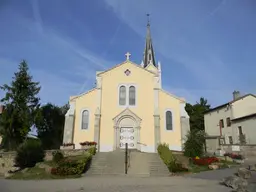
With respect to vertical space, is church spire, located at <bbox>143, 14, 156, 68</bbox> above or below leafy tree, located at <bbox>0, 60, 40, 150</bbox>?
above

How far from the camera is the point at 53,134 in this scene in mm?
33750

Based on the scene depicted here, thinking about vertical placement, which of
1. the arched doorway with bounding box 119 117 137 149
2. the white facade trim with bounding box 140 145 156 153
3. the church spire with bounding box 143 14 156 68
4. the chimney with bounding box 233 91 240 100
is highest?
the church spire with bounding box 143 14 156 68

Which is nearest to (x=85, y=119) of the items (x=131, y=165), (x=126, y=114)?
(x=126, y=114)

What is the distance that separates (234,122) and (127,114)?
15126 mm

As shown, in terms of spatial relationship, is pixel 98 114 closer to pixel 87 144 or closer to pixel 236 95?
pixel 87 144

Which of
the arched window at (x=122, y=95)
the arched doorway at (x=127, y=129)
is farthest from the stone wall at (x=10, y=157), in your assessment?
the arched window at (x=122, y=95)

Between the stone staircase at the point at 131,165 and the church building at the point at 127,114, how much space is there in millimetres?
3717

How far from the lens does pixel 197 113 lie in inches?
1818

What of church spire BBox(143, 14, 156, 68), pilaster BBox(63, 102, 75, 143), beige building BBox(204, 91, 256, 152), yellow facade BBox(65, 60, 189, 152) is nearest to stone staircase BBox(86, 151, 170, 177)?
yellow facade BBox(65, 60, 189, 152)

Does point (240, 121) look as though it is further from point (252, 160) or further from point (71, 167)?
point (71, 167)

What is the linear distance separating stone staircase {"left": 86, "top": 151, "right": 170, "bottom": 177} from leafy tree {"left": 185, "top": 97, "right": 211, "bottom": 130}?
25.7 metres

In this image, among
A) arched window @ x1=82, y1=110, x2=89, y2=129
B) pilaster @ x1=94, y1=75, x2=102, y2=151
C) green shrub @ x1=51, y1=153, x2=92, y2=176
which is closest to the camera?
green shrub @ x1=51, y1=153, x2=92, y2=176

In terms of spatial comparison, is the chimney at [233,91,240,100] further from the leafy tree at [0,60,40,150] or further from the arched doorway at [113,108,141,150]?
the leafy tree at [0,60,40,150]

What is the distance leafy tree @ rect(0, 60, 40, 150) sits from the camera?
868 inches
